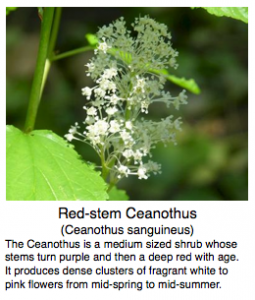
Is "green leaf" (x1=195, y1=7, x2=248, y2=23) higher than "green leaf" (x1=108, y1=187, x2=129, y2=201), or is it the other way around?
"green leaf" (x1=195, y1=7, x2=248, y2=23)

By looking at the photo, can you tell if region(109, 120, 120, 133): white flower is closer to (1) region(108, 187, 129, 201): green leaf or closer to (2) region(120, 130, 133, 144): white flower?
(2) region(120, 130, 133, 144): white flower

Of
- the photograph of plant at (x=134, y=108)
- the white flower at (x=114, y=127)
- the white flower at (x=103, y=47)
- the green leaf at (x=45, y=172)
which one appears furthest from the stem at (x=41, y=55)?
the white flower at (x=114, y=127)

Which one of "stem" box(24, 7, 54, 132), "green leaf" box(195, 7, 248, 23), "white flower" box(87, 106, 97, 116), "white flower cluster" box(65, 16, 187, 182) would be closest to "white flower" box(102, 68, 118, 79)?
"white flower cluster" box(65, 16, 187, 182)

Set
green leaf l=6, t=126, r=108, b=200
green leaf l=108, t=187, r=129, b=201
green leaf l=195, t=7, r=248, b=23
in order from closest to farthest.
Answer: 1. green leaf l=6, t=126, r=108, b=200
2. green leaf l=195, t=7, r=248, b=23
3. green leaf l=108, t=187, r=129, b=201

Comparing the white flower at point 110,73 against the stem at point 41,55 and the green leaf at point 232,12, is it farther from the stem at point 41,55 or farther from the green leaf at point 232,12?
the green leaf at point 232,12

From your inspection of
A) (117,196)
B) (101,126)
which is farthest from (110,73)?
(117,196)

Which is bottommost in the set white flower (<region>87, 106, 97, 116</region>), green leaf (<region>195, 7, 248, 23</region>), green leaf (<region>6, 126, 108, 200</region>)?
green leaf (<region>6, 126, 108, 200</region>)
